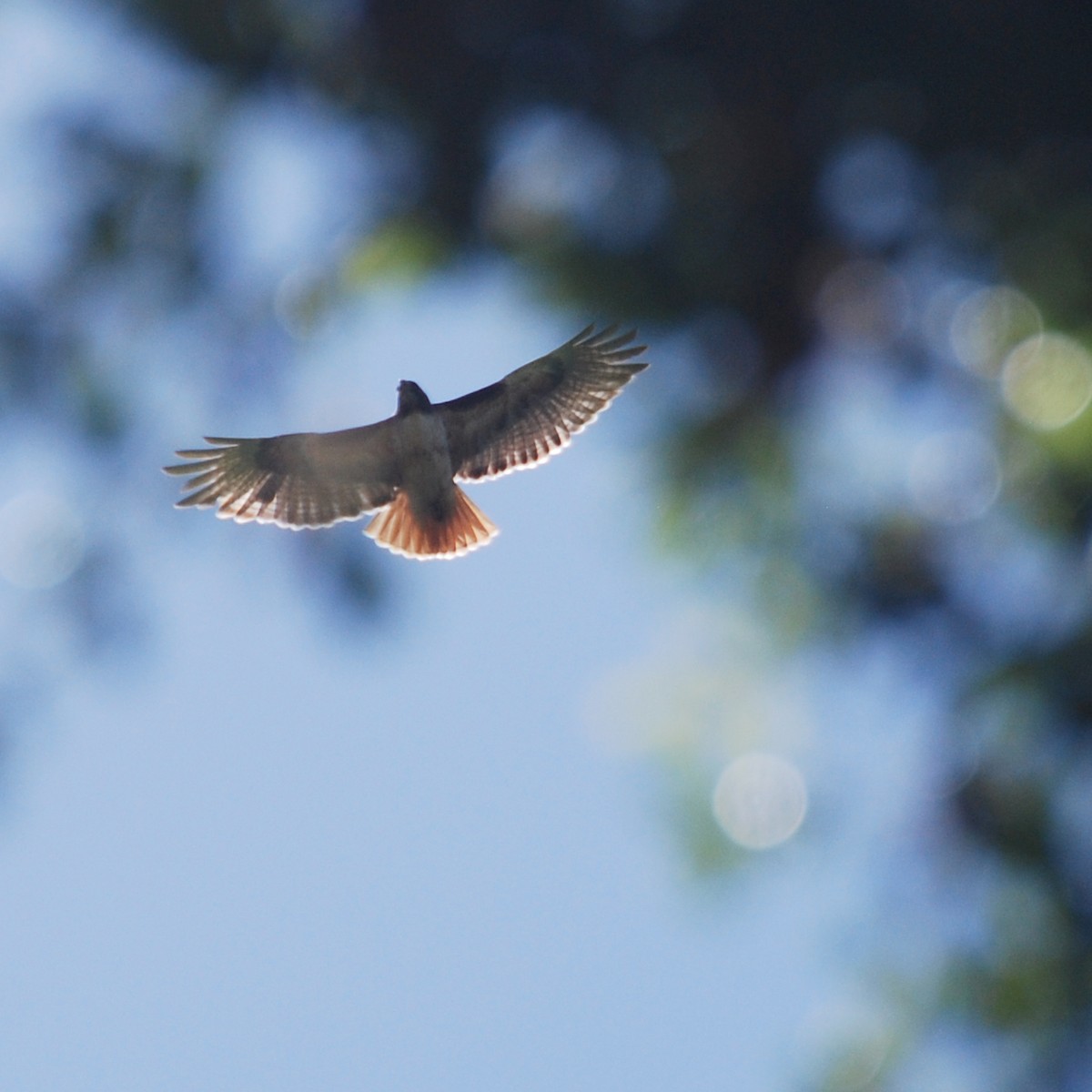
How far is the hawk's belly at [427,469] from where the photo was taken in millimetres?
5422

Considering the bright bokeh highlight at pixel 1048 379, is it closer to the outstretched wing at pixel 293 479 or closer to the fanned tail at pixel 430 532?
the fanned tail at pixel 430 532

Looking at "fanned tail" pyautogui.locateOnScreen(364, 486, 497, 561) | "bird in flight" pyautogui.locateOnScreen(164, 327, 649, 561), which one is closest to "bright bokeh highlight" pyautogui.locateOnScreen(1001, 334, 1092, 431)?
"bird in flight" pyautogui.locateOnScreen(164, 327, 649, 561)

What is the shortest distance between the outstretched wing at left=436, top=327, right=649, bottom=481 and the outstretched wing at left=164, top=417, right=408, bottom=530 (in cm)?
36

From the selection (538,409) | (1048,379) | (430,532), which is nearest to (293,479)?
(430,532)

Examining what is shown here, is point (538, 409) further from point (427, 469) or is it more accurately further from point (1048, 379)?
point (1048, 379)

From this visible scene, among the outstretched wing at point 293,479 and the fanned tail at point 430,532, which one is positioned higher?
the outstretched wing at point 293,479

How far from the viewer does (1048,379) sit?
197 inches

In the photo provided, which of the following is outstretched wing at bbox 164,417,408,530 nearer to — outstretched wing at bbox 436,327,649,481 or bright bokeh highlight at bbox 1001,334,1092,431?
outstretched wing at bbox 436,327,649,481

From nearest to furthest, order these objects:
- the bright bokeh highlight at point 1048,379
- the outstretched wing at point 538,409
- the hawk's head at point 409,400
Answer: the bright bokeh highlight at point 1048,379 < the hawk's head at point 409,400 < the outstretched wing at point 538,409

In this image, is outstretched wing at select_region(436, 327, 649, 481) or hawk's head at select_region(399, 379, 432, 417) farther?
outstretched wing at select_region(436, 327, 649, 481)

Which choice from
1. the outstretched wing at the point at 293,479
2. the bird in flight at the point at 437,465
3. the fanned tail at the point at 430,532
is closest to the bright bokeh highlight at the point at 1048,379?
the bird in flight at the point at 437,465

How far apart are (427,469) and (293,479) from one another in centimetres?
59

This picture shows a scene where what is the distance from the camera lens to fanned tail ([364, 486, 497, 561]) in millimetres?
5785

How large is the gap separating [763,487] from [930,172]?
1.43 metres
